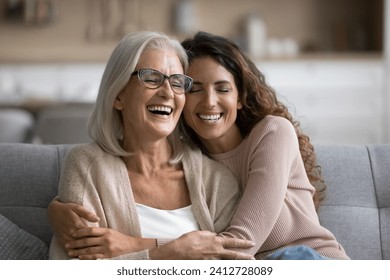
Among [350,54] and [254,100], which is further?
[350,54]

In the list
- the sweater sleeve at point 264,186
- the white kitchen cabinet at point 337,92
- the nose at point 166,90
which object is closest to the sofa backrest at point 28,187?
the nose at point 166,90

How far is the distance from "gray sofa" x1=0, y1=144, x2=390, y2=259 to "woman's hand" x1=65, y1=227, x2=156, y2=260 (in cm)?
37

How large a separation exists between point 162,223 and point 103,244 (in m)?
0.19

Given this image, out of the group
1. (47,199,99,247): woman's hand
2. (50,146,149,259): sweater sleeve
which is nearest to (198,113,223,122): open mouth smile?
(50,146,149,259): sweater sleeve

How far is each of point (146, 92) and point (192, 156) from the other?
261 millimetres

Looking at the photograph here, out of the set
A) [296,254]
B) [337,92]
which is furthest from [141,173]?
→ [337,92]

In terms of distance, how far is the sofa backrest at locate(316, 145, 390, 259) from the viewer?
2406 mm

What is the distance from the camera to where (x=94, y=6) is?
726 centimetres

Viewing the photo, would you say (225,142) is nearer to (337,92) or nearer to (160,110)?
(160,110)

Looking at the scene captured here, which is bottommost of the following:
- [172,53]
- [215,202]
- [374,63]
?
[374,63]

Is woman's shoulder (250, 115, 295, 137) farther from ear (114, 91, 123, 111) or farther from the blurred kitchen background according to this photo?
the blurred kitchen background

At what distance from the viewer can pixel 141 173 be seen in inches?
85.7
